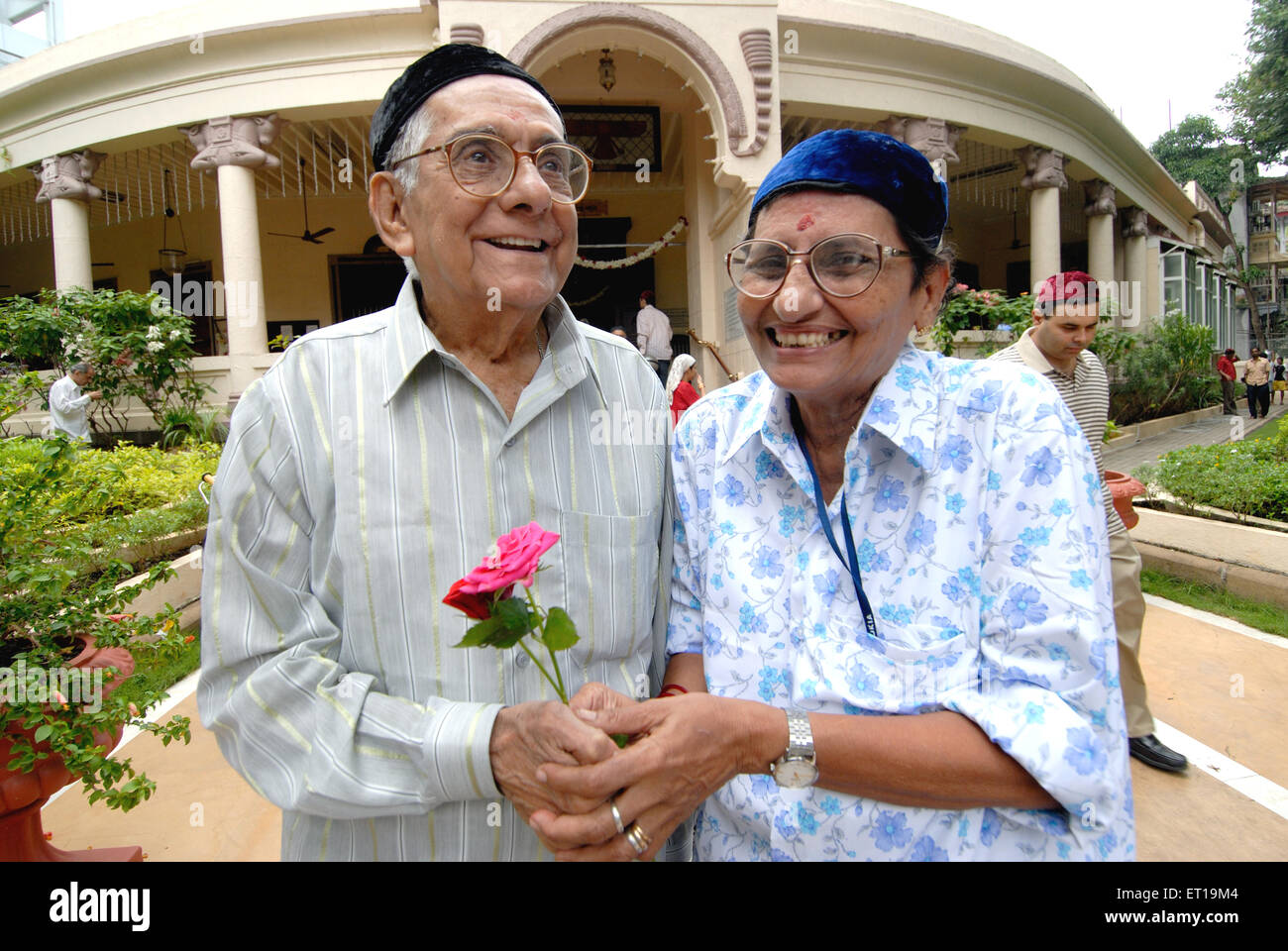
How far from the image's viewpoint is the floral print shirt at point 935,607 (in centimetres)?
123

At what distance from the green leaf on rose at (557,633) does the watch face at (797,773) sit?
408mm

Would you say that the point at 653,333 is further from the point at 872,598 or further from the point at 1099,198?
the point at 1099,198

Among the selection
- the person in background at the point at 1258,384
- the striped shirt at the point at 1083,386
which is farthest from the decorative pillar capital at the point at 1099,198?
the striped shirt at the point at 1083,386

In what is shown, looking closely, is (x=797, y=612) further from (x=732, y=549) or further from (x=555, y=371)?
(x=555, y=371)

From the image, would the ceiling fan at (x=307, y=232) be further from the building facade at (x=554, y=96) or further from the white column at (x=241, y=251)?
the white column at (x=241, y=251)

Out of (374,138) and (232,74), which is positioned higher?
(232,74)

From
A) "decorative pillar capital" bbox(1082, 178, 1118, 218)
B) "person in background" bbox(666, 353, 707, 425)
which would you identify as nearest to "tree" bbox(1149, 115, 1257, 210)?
→ "decorative pillar capital" bbox(1082, 178, 1118, 218)

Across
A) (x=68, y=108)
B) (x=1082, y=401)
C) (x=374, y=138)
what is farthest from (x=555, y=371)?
(x=68, y=108)

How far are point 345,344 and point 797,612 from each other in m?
1.01

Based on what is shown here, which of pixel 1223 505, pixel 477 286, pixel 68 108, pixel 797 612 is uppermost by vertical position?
pixel 68 108

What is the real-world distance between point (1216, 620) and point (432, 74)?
5.57 metres

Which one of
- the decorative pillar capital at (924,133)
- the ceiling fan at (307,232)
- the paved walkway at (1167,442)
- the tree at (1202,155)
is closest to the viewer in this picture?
the paved walkway at (1167,442)

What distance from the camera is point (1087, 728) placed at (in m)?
1.21

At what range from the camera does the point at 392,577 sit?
1372mm
